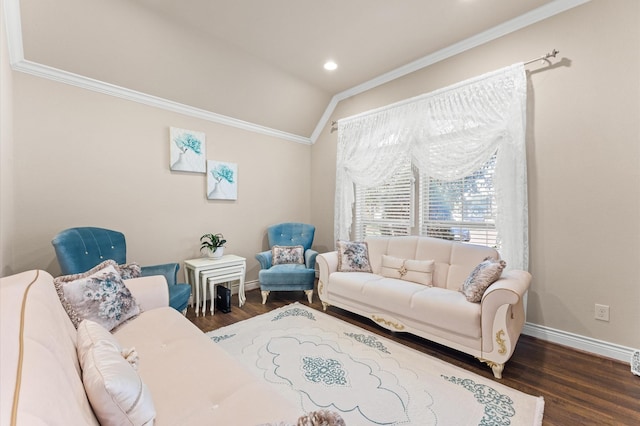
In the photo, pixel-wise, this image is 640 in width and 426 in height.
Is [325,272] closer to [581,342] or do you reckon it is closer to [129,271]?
[129,271]

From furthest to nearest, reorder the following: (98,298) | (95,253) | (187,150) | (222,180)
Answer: (222,180)
(187,150)
(95,253)
(98,298)

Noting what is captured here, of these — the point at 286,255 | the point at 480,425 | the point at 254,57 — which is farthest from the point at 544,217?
the point at 254,57

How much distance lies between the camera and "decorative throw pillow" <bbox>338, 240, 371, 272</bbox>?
10.8 feet

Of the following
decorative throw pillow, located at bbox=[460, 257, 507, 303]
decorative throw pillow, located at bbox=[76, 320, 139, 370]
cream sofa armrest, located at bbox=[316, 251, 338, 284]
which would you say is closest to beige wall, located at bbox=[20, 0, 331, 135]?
cream sofa armrest, located at bbox=[316, 251, 338, 284]

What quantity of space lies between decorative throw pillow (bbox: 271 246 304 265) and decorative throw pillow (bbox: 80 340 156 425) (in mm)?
2841

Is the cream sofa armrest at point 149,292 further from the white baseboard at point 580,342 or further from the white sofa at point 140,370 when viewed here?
the white baseboard at point 580,342

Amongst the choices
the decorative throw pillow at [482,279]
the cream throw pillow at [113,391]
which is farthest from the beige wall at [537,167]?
the cream throw pillow at [113,391]

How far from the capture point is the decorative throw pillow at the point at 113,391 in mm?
792

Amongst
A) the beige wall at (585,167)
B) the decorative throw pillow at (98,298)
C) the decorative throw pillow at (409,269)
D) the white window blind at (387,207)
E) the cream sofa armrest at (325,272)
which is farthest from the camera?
the white window blind at (387,207)

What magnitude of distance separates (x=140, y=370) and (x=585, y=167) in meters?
3.61

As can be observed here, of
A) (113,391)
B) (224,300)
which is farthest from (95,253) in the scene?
(113,391)

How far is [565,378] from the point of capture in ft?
6.44

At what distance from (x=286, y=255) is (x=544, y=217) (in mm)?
2988

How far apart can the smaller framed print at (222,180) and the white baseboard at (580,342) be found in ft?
12.6
